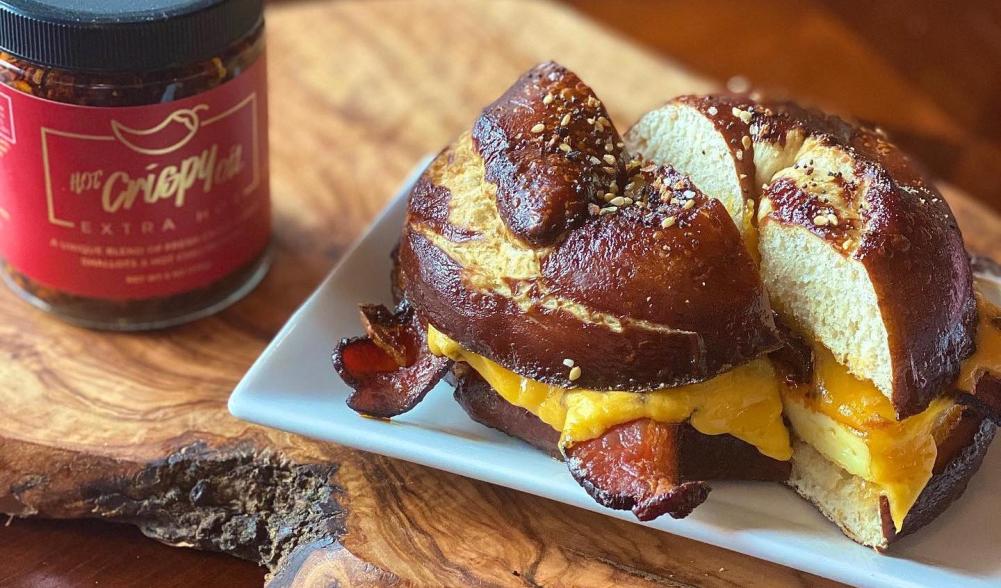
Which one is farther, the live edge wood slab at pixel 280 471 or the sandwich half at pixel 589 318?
the live edge wood slab at pixel 280 471

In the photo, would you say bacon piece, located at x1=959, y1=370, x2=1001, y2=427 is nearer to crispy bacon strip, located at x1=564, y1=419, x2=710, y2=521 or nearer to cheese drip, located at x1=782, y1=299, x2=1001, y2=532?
cheese drip, located at x1=782, y1=299, x2=1001, y2=532

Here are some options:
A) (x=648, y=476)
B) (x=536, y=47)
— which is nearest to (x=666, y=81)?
(x=536, y=47)

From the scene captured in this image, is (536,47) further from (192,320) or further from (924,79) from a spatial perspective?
(924,79)

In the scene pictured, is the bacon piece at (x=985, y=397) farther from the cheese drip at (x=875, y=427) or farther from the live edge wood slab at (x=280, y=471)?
the live edge wood slab at (x=280, y=471)

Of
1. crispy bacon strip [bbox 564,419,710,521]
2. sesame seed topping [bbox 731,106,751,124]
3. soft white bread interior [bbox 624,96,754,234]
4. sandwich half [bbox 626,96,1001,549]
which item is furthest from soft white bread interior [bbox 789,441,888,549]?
sesame seed topping [bbox 731,106,751,124]

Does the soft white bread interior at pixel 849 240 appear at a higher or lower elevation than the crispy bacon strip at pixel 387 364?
higher

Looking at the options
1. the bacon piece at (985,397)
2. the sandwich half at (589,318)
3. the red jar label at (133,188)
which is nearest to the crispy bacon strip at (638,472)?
the sandwich half at (589,318)

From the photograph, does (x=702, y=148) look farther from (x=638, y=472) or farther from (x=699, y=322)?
(x=638, y=472)
